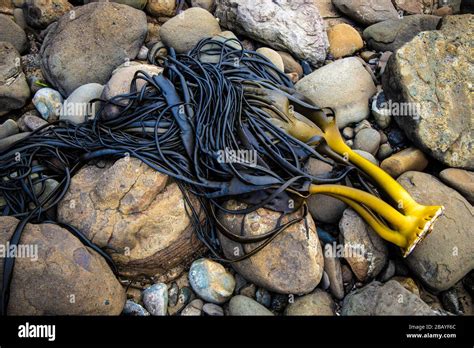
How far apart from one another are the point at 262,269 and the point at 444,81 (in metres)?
2.43

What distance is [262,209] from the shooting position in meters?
3.22

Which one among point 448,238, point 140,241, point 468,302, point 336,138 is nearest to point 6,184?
point 140,241

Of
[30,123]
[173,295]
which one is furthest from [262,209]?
[30,123]

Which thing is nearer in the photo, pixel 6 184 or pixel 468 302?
pixel 468 302

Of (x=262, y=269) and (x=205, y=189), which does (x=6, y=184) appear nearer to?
(x=205, y=189)

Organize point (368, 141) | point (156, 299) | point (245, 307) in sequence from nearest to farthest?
point (245, 307)
point (156, 299)
point (368, 141)

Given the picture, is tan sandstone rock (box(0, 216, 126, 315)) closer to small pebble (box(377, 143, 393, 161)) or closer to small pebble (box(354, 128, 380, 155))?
small pebble (box(354, 128, 380, 155))

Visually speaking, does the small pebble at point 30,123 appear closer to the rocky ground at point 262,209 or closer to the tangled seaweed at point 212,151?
the rocky ground at point 262,209

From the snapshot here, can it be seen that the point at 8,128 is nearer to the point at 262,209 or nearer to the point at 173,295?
the point at 173,295

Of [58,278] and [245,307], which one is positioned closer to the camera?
[58,278]

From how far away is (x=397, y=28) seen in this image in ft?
15.5

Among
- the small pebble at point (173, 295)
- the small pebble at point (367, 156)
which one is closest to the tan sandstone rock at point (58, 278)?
the small pebble at point (173, 295)

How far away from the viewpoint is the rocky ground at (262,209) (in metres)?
3.05
